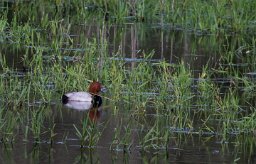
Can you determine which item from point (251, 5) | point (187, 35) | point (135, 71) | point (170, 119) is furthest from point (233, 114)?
point (251, 5)

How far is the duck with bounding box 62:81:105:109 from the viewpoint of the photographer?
982 centimetres

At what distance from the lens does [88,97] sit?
32.8 ft

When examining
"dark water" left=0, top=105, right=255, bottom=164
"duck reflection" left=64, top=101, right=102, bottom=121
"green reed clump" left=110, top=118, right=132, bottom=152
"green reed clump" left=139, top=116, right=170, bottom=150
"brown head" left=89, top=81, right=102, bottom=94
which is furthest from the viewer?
"brown head" left=89, top=81, right=102, bottom=94

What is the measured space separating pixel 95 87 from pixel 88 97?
0.12 m

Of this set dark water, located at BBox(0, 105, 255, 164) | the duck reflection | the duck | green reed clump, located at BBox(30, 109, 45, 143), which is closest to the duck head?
the duck

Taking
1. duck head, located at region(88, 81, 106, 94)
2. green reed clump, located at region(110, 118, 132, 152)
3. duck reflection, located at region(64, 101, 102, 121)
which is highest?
duck head, located at region(88, 81, 106, 94)

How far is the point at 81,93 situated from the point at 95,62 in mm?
1307

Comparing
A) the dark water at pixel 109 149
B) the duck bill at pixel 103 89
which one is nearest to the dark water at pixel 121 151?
the dark water at pixel 109 149

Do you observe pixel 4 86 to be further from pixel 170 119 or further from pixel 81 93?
pixel 170 119

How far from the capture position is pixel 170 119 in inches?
364

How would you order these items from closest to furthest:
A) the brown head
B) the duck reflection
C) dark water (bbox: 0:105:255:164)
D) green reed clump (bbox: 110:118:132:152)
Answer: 1. dark water (bbox: 0:105:255:164)
2. green reed clump (bbox: 110:118:132:152)
3. the duck reflection
4. the brown head

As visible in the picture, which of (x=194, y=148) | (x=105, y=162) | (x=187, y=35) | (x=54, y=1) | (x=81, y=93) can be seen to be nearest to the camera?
(x=105, y=162)

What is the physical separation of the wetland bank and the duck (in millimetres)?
115

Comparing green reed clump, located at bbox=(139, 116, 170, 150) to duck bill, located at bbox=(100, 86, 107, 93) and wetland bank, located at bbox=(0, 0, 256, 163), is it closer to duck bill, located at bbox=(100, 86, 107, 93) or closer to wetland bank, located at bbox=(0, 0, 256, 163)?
wetland bank, located at bbox=(0, 0, 256, 163)
